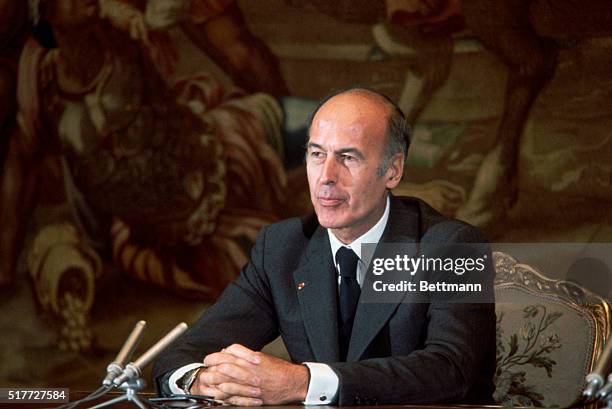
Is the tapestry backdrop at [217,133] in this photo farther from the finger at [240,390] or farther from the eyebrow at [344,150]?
the finger at [240,390]

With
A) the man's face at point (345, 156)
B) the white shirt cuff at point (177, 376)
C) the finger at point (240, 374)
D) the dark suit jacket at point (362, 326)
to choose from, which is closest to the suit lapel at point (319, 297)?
the dark suit jacket at point (362, 326)

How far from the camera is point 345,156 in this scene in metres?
2.71

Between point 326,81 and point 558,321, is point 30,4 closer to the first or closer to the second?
point 326,81

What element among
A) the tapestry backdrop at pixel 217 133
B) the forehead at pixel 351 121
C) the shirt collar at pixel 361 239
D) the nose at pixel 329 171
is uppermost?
the tapestry backdrop at pixel 217 133

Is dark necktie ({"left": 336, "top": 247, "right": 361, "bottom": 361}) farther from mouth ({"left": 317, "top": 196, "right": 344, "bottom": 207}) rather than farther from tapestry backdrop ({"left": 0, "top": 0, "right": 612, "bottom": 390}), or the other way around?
tapestry backdrop ({"left": 0, "top": 0, "right": 612, "bottom": 390})

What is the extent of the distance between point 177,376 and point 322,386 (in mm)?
426

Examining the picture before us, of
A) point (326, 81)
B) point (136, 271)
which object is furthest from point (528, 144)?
point (136, 271)

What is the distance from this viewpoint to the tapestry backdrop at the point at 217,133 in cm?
552

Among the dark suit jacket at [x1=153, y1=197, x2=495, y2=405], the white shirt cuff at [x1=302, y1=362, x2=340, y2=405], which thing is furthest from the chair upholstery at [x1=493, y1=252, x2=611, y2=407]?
the white shirt cuff at [x1=302, y1=362, x2=340, y2=405]

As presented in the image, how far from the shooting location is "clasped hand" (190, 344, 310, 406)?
2182 mm

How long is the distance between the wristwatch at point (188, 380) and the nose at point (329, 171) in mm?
616

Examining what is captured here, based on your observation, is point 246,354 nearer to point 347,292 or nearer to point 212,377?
point 212,377

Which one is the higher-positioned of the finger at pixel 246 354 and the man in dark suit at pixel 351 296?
the man in dark suit at pixel 351 296

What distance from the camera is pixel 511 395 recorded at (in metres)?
2.88
